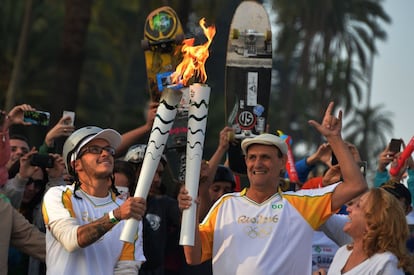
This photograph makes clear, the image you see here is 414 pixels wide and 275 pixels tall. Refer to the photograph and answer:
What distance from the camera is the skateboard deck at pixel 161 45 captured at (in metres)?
8.06

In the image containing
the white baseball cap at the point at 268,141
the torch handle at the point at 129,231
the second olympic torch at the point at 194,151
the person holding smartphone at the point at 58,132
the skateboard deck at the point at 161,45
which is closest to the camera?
the torch handle at the point at 129,231

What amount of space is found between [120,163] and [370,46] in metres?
42.9

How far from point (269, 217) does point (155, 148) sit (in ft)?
3.26

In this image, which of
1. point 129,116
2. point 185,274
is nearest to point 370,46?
point 129,116

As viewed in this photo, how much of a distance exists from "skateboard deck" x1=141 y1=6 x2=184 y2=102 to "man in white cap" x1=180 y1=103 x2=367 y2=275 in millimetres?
1728

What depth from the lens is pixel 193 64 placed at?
239 inches

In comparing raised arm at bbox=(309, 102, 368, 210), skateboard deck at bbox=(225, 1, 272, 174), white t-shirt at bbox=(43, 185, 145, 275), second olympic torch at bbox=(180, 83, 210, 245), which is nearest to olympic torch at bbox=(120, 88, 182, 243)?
second olympic torch at bbox=(180, 83, 210, 245)

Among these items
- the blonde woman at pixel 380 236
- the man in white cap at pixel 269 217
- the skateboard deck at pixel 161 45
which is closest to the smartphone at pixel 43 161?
the skateboard deck at pixel 161 45

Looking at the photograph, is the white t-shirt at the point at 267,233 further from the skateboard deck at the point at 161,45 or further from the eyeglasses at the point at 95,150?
the skateboard deck at the point at 161,45

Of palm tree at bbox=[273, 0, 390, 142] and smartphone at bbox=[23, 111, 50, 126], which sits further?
palm tree at bbox=[273, 0, 390, 142]

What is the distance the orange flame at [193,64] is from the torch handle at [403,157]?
3241 millimetres

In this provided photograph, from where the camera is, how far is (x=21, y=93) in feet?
91.0

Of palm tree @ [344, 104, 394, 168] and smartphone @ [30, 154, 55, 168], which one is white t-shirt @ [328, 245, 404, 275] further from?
palm tree @ [344, 104, 394, 168]

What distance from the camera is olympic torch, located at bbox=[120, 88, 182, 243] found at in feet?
18.6
